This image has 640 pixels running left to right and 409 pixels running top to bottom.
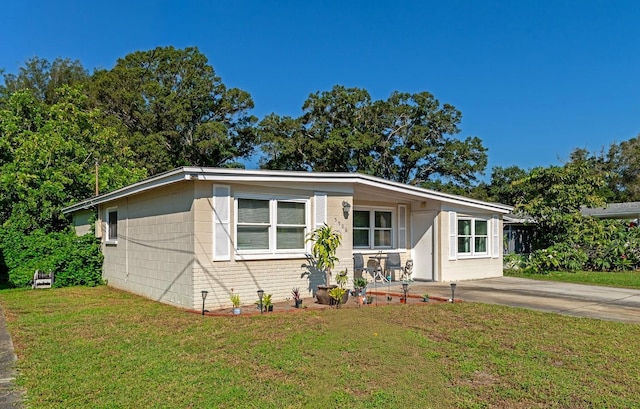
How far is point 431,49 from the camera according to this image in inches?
851

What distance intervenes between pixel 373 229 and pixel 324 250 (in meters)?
4.73

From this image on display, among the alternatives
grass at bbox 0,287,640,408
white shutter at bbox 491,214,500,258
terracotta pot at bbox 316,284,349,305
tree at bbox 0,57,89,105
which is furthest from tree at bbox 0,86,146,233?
tree at bbox 0,57,89,105

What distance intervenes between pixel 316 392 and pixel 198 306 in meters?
5.10

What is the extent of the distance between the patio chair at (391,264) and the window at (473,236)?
2250 mm

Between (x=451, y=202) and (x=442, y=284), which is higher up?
(x=451, y=202)

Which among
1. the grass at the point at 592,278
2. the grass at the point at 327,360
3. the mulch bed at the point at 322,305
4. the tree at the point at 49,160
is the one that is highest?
the tree at the point at 49,160

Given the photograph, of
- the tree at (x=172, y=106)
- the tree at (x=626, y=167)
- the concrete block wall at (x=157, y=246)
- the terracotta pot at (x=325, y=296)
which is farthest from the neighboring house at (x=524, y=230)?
the tree at (x=626, y=167)

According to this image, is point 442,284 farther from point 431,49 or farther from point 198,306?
point 431,49

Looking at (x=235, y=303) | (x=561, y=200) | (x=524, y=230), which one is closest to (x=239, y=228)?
(x=235, y=303)

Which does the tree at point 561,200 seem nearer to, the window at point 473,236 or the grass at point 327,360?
the window at point 473,236

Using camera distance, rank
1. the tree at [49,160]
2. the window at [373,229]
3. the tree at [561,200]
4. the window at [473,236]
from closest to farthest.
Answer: the window at [373,229] → the window at [473,236] → the tree at [49,160] → the tree at [561,200]

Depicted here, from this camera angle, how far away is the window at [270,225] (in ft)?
31.2

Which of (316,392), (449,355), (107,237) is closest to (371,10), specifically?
(107,237)

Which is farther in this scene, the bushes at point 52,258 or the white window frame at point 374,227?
the white window frame at point 374,227
